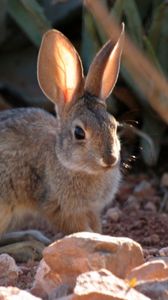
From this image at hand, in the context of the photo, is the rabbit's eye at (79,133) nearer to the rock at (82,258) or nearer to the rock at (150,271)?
the rock at (82,258)

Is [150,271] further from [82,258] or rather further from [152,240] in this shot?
[152,240]

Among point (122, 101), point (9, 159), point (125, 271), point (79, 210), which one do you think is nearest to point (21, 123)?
point (9, 159)

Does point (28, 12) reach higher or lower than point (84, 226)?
higher

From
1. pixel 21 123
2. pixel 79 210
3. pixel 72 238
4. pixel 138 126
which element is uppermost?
pixel 72 238

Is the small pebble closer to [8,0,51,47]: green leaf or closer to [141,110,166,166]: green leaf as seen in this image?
[141,110,166,166]: green leaf

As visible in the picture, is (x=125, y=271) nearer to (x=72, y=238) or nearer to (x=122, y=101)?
(x=72, y=238)

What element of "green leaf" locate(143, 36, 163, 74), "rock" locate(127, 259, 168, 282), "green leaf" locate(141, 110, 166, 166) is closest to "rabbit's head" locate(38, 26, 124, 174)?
"green leaf" locate(143, 36, 163, 74)
